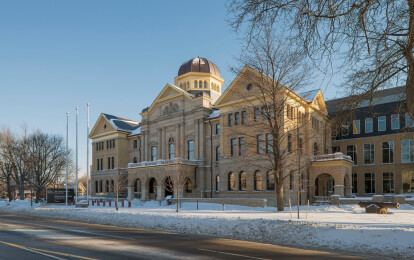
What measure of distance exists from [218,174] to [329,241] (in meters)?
34.1

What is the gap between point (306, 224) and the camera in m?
17.3

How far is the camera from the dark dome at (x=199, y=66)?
63.2 m

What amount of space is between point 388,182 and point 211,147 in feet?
74.1

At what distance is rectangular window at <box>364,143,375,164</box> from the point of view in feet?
161

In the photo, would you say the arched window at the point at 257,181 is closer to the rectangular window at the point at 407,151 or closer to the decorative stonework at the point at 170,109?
the decorative stonework at the point at 170,109

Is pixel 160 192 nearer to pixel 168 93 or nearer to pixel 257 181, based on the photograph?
pixel 257 181

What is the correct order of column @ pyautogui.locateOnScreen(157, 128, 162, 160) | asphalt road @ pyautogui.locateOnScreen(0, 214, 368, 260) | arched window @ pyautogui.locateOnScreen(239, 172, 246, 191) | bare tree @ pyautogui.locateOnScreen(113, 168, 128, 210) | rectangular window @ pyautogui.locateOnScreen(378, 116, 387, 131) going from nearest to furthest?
asphalt road @ pyautogui.locateOnScreen(0, 214, 368, 260) < bare tree @ pyautogui.locateOnScreen(113, 168, 128, 210) < arched window @ pyautogui.locateOnScreen(239, 172, 246, 191) < rectangular window @ pyautogui.locateOnScreen(378, 116, 387, 131) < column @ pyautogui.locateOnScreen(157, 128, 162, 160)

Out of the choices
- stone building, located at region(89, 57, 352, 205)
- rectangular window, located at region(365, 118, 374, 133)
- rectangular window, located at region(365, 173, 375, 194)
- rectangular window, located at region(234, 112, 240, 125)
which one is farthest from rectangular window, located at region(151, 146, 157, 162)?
rectangular window, located at region(365, 118, 374, 133)

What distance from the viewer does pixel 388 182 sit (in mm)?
47031

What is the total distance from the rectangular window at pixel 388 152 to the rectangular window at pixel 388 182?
5.52 ft

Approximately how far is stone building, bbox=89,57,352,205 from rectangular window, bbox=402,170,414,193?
759cm

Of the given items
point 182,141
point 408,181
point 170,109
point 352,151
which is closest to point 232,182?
point 182,141

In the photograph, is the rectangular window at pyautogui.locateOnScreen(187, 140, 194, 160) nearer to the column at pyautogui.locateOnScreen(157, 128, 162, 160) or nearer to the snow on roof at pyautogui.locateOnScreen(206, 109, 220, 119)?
the snow on roof at pyautogui.locateOnScreen(206, 109, 220, 119)

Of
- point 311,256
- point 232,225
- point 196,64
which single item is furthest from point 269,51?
point 196,64
